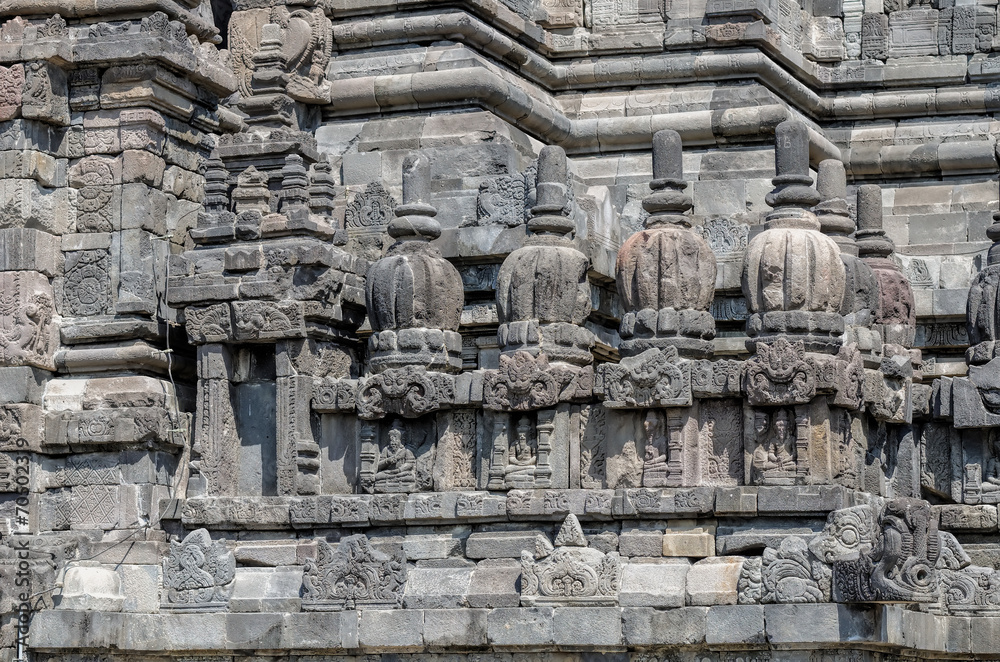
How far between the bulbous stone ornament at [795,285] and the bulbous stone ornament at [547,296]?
169cm

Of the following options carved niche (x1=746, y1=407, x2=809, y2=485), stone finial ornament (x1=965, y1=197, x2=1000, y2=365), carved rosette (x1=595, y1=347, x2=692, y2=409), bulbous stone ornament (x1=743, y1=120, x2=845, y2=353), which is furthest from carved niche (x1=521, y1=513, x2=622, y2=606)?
stone finial ornament (x1=965, y1=197, x2=1000, y2=365)

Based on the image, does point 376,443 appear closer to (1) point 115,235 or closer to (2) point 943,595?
(1) point 115,235

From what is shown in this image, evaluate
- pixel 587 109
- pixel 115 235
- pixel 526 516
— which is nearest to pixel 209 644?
pixel 526 516

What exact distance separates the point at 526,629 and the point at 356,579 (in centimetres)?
194

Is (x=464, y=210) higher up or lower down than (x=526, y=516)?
higher up

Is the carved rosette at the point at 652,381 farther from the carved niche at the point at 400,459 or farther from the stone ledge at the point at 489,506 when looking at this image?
the carved niche at the point at 400,459

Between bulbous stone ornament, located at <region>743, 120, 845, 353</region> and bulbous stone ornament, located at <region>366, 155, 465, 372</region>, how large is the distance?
3096 mm

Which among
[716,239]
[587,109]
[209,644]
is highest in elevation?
[587,109]

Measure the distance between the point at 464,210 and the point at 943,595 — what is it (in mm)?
6513

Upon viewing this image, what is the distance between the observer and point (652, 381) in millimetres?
23219

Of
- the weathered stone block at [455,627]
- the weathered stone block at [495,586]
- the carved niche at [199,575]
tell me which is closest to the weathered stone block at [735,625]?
the weathered stone block at [495,586]

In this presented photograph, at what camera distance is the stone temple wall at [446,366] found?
2284 cm

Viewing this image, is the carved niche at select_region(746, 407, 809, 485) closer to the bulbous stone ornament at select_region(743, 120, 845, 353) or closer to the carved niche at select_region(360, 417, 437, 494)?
the bulbous stone ornament at select_region(743, 120, 845, 353)

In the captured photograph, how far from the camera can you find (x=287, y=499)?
80.3 ft
